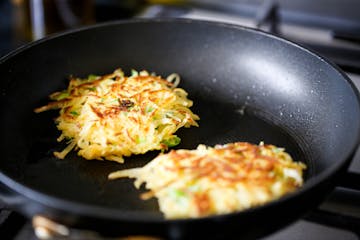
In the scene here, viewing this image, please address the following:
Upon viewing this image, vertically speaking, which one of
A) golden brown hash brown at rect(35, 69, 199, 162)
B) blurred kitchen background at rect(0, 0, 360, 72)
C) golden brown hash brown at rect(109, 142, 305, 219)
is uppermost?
blurred kitchen background at rect(0, 0, 360, 72)

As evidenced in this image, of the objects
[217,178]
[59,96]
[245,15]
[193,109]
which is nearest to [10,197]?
[217,178]

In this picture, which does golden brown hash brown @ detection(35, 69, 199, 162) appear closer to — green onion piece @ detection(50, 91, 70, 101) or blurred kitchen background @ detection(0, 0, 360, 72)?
green onion piece @ detection(50, 91, 70, 101)

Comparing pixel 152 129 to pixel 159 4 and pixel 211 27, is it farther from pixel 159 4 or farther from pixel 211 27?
pixel 159 4

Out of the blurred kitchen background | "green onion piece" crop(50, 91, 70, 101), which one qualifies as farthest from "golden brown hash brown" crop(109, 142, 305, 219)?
the blurred kitchen background

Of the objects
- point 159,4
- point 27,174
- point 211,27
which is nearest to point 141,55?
point 211,27

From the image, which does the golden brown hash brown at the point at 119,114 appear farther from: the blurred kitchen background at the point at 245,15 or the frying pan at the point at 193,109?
the blurred kitchen background at the point at 245,15

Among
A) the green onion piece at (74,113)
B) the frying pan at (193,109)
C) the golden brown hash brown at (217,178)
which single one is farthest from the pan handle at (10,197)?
the green onion piece at (74,113)

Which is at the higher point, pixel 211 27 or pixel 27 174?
pixel 211 27
